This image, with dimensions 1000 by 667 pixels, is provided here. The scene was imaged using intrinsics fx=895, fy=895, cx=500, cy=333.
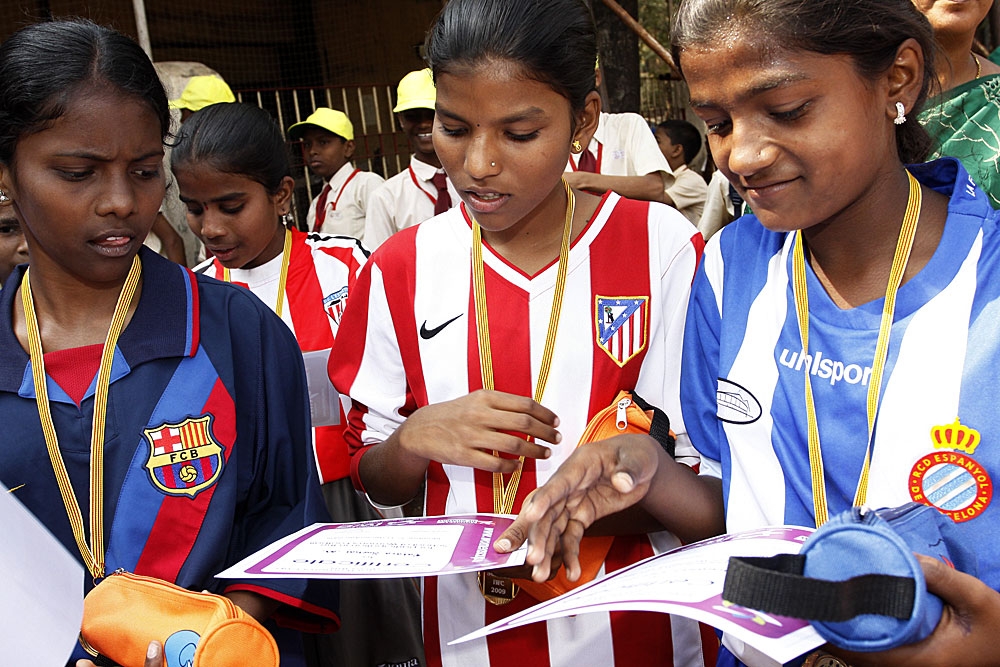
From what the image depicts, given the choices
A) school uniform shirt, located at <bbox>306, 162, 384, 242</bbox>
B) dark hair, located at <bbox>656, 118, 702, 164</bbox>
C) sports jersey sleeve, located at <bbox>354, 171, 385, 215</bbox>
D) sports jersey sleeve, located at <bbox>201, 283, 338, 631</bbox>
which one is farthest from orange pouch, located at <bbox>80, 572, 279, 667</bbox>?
dark hair, located at <bbox>656, 118, 702, 164</bbox>

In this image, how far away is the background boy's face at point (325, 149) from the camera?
20.8ft

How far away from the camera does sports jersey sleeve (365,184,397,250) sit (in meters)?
5.17

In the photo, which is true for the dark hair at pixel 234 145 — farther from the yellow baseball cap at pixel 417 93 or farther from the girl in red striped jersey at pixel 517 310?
the yellow baseball cap at pixel 417 93

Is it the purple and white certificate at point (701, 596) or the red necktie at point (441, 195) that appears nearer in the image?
the purple and white certificate at point (701, 596)

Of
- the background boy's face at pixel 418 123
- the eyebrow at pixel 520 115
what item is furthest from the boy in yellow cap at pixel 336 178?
the eyebrow at pixel 520 115

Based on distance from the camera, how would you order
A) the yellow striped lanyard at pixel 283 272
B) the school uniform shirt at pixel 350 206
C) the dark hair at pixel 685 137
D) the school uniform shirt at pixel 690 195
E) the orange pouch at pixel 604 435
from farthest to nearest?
the dark hair at pixel 685 137 → the school uniform shirt at pixel 690 195 → the school uniform shirt at pixel 350 206 → the yellow striped lanyard at pixel 283 272 → the orange pouch at pixel 604 435

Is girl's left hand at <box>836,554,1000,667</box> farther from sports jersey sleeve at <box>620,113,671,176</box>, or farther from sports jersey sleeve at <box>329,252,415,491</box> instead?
sports jersey sleeve at <box>620,113,671,176</box>

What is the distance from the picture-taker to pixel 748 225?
1667 millimetres

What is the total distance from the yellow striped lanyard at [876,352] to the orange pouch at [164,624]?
89cm

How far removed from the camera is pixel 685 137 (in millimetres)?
7449

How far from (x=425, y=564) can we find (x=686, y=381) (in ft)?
2.08

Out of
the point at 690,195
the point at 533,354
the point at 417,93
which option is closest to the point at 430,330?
the point at 533,354

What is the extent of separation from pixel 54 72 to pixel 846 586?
1.55 metres

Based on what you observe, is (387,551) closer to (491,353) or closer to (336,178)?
(491,353)
